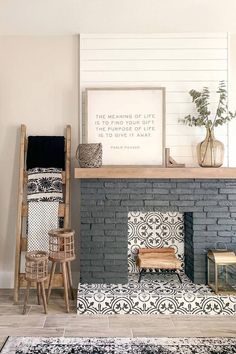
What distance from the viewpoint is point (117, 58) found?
337cm

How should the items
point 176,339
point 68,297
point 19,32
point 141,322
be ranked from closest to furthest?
1. point 176,339
2. point 141,322
3. point 68,297
4. point 19,32

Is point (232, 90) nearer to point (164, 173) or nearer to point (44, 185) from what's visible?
point (164, 173)

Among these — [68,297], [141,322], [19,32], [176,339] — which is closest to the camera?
[176,339]

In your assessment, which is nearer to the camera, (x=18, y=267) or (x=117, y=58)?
(x=18, y=267)

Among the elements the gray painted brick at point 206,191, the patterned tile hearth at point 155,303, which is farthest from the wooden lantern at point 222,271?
the gray painted brick at point 206,191

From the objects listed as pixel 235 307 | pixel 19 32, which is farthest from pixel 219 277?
pixel 19 32

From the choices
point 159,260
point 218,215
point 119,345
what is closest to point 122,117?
point 218,215

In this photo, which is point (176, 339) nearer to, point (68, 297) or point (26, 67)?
point (68, 297)

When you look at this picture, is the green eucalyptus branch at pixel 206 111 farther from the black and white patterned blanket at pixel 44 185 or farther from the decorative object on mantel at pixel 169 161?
the black and white patterned blanket at pixel 44 185

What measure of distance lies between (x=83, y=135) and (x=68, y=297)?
156 centimetres

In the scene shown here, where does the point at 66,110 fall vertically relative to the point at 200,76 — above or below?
below

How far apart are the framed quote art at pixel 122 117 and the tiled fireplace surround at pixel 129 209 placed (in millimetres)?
406

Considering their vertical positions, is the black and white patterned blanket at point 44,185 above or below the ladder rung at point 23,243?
above

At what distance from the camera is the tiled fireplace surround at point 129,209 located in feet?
10.1
